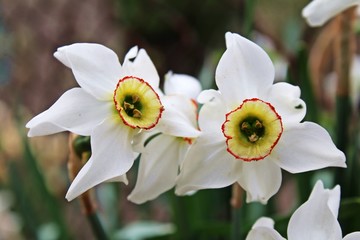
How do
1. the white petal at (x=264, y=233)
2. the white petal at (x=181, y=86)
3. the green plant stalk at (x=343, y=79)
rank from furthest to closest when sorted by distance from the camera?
the green plant stalk at (x=343, y=79)
the white petal at (x=181, y=86)
the white petal at (x=264, y=233)

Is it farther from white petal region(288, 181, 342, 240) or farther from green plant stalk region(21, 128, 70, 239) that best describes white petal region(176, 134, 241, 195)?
green plant stalk region(21, 128, 70, 239)

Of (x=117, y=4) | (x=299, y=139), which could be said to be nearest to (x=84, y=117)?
(x=299, y=139)

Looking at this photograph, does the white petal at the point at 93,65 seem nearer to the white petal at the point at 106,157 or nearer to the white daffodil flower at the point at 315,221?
the white petal at the point at 106,157

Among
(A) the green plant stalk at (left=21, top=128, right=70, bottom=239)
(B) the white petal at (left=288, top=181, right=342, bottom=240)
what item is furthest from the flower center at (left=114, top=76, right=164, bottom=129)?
(A) the green plant stalk at (left=21, top=128, right=70, bottom=239)

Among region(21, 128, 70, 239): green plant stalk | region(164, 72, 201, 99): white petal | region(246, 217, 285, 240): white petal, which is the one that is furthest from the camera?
region(21, 128, 70, 239): green plant stalk

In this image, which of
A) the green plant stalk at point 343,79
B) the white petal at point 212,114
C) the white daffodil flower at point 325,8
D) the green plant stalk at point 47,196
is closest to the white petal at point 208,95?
the white petal at point 212,114

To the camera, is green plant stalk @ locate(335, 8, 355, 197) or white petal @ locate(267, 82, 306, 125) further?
green plant stalk @ locate(335, 8, 355, 197)

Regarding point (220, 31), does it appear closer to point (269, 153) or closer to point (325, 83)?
point (325, 83)
